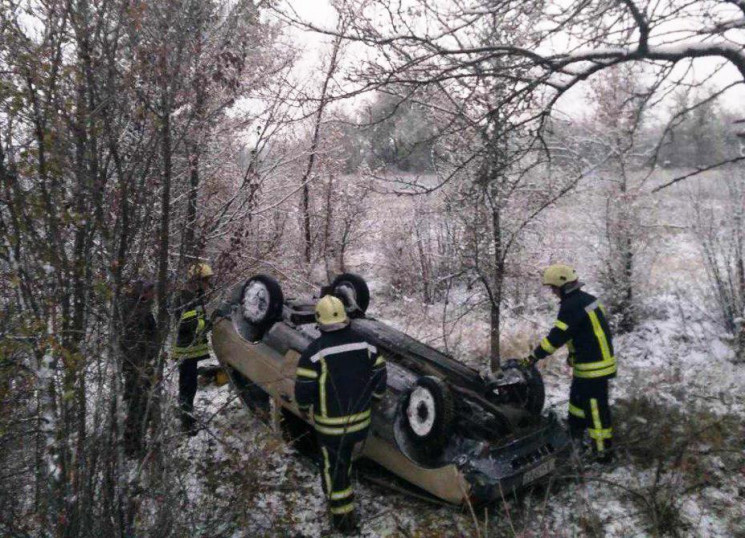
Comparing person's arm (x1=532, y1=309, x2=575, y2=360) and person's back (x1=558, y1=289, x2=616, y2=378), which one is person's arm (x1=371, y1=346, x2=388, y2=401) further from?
person's back (x1=558, y1=289, x2=616, y2=378)

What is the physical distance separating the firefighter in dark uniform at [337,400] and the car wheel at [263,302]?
1.49 meters

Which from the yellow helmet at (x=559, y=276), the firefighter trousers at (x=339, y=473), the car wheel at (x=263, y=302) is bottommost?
the firefighter trousers at (x=339, y=473)

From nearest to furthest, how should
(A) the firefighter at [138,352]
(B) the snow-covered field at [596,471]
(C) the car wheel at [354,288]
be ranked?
(A) the firefighter at [138,352]
(B) the snow-covered field at [596,471]
(C) the car wheel at [354,288]

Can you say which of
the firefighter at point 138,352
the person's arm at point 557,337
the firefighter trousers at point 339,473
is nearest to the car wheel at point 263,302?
the firefighter trousers at point 339,473

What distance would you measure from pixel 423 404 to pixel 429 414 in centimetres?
9

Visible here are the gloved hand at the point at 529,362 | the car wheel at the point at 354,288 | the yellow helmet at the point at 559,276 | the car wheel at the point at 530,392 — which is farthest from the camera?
the car wheel at the point at 354,288

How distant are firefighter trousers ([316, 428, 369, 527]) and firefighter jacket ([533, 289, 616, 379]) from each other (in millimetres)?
1956

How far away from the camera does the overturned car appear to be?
12.5 ft

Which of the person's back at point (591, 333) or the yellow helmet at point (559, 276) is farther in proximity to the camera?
the yellow helmet at point (559, 276)

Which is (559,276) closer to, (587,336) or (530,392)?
(587,336)

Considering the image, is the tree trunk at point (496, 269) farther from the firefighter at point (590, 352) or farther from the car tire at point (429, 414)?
the car tire at point (429, 414)

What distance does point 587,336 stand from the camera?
484cm

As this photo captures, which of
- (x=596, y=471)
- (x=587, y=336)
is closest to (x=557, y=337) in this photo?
(x=587, y=336)

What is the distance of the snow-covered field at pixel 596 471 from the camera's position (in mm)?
3711
